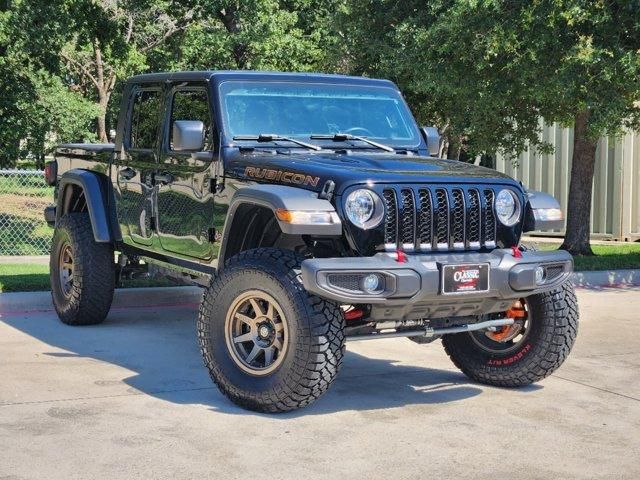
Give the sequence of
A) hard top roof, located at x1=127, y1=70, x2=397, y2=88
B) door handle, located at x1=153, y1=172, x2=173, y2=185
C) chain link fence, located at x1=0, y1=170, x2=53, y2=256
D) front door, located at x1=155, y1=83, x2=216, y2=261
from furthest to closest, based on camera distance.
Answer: chain link fence, located at x1=0, y1=170, x2=53, y2=256 < door handle, located at x1=153, y1=172, x2=173, y2=185 < hard top roof, located at x1=127, y1=70, x2=397, y2=88 < front door, located at x1=155, y1=83, x2=216, y2=261

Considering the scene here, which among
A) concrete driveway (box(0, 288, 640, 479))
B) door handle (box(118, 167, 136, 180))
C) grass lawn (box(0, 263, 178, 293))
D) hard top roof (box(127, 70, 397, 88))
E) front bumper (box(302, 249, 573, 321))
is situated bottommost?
concrete driveway (box(0, 288, 640, 479))

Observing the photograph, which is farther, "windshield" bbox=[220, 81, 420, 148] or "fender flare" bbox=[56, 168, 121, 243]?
"fender flare" bbox=[56, 168, 121, 243]

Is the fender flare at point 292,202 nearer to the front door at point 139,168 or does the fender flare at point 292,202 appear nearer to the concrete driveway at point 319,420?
the concrete driveway at point 319,420

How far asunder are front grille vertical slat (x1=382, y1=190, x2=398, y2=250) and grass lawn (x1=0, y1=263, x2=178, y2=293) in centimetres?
489

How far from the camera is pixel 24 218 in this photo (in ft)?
71.5

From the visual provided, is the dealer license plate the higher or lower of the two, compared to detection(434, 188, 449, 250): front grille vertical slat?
lower

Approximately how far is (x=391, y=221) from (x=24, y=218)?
16.7 m

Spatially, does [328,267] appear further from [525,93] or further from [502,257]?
[525,93]

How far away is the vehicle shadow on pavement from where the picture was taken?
22.7 feet

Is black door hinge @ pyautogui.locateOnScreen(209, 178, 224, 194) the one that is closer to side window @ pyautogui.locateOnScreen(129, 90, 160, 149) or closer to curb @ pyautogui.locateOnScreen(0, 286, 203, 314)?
side window @ pyautogui.locateOnScreen(129, 90, 160, 149)

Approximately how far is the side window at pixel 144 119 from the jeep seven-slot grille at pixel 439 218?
272cm

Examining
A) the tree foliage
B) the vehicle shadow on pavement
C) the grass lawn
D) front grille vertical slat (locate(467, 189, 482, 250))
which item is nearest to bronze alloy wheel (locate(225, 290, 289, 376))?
the vehicle shadow on pavement

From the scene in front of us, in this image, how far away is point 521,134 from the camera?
1805 centimetres

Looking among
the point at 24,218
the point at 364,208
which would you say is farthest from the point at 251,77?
the point at 24,218
